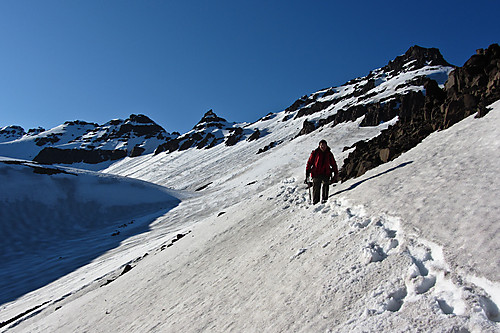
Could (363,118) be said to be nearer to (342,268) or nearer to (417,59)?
(342,268)

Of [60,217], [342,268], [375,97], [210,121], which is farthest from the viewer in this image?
[210,121]

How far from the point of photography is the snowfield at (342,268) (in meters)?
3.29

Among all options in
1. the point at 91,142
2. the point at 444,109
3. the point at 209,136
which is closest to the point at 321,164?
the point at 444,109

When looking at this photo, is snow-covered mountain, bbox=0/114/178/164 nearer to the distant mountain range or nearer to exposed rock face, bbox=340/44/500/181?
the distant mountain range

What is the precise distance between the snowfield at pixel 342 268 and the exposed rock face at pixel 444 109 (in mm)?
1273

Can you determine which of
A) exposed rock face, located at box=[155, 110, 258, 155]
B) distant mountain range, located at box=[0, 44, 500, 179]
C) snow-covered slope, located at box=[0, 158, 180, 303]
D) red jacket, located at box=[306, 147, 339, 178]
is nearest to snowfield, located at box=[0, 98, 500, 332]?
red jacket, located at box=[306, 147, 339, 178]

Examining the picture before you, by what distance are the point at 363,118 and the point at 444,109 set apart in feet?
112

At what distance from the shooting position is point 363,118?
1763 inches

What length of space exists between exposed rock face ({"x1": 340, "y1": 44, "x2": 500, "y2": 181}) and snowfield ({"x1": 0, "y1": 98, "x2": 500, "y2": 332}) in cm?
127

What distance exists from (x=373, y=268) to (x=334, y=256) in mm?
896

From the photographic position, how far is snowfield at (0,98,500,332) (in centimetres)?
329

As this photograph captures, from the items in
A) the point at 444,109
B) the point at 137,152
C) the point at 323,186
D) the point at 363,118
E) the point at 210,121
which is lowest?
the point at 323,186

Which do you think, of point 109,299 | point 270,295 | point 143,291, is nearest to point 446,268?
point 270,295

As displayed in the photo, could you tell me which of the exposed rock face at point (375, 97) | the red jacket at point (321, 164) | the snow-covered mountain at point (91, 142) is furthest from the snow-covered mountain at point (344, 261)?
the snow-covered mountain at point (91, 142)
